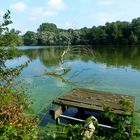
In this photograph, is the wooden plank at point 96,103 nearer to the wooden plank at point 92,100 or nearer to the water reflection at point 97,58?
the wooden plank at point 92,100

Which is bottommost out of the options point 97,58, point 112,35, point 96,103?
point 97,58

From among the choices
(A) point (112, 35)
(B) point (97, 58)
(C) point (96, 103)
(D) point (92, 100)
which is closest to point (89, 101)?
(D) point (92, 100)

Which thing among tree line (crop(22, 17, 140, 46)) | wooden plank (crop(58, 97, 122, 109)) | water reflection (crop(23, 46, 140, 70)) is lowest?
water reflection (crop(23, 46, 140, 70))

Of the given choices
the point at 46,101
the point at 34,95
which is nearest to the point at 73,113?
the point at 46,101

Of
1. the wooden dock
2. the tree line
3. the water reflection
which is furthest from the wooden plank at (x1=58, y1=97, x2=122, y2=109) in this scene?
the tree line

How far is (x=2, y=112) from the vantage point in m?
2.86

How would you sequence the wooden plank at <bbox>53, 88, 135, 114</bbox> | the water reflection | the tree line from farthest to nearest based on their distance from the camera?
the tree line → the water reflection → the wooden plank at <bbox>53, 88, 135, 114</bbox>

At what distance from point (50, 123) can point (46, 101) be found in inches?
128

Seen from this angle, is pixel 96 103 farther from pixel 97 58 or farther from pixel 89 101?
pixel 97 58

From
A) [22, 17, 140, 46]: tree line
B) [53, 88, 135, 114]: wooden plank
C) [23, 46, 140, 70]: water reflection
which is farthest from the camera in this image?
[22, 17, 140, 46]: tree line

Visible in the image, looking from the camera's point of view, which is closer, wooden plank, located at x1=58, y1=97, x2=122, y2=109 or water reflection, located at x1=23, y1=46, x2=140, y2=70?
wooden plank, located at x1=58, y1=97, x2=122, y2=109

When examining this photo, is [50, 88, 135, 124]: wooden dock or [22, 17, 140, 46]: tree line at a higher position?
[22, 17, 140, 46]: tree line

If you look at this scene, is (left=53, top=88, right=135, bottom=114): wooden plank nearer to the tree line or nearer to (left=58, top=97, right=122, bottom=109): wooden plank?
(left=58, top=97, right=122, bottom=109): wooden plank

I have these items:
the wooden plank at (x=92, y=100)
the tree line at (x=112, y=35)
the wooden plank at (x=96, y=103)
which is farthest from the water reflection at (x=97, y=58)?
the tree line at (x=112, y=35)
